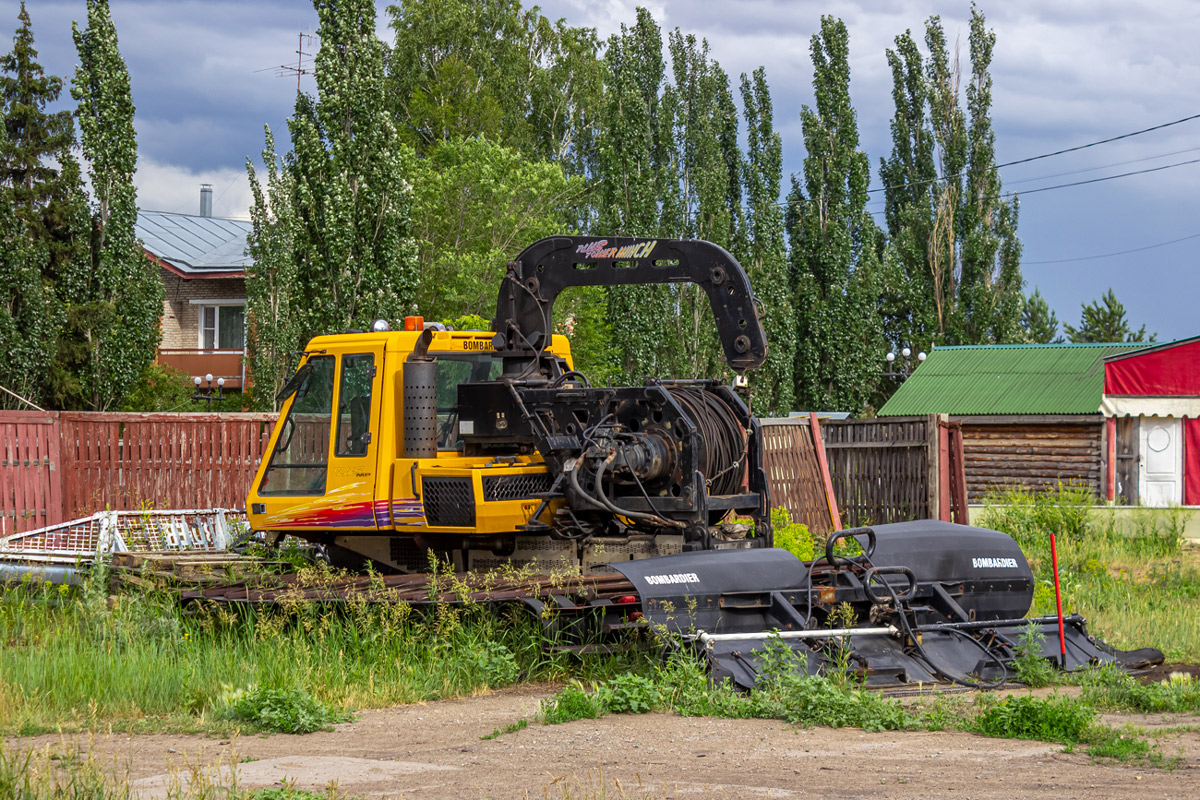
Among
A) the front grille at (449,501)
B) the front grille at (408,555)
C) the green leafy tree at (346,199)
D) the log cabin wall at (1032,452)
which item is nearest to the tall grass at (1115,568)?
the front grille at (449,501)

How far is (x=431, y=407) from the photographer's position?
10.3 metres

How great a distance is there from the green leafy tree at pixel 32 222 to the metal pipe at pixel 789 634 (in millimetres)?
22565

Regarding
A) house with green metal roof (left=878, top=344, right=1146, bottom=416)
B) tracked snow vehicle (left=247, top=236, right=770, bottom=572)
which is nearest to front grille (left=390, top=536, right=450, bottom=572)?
tracked snow vehicle (left=247, top=236, right=770, bottom=572)

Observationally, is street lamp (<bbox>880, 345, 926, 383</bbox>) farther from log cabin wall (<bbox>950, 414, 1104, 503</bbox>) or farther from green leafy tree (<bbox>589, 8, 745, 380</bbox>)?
log cabin wall (<bbox>950, 414, 1104, 503</bbox>)

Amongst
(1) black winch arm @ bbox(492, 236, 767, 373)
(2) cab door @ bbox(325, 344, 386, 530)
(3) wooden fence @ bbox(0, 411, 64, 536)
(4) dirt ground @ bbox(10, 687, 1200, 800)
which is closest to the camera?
(4) dirt ground @ bbox(10, 687, 1200, 800)

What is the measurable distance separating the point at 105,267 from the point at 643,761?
25.9 meters

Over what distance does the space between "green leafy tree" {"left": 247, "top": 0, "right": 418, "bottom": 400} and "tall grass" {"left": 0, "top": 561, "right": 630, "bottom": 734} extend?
2035 centimetres

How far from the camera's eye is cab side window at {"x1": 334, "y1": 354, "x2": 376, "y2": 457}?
1039 cm

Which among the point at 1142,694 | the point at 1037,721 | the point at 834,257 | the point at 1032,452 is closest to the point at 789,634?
the point at 1037,721

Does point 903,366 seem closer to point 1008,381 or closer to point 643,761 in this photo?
point 1008,381

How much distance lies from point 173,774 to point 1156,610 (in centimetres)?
997

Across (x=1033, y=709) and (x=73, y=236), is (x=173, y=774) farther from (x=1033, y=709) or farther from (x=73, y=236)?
(x=73, y=236)

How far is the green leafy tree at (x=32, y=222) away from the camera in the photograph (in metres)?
26.9

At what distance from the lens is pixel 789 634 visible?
27.7 feet
